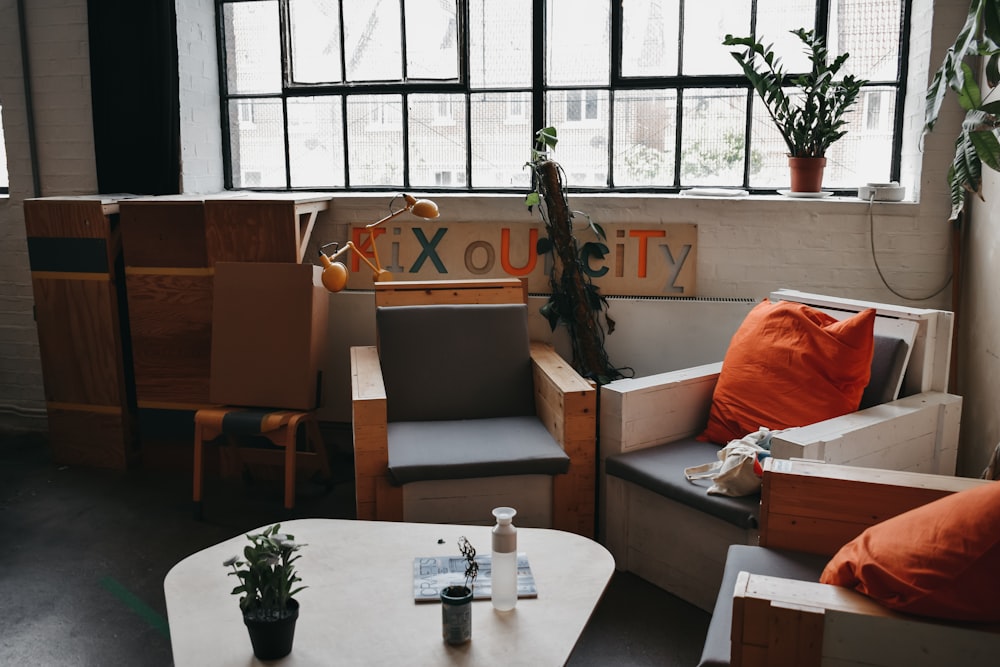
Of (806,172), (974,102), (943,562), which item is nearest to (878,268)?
(806,172)

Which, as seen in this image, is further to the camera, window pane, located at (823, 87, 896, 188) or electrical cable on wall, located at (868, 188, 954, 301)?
window pane, located at (823, 87, 896, 188)

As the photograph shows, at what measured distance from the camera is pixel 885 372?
115 inches

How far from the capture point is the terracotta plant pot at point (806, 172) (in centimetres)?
369

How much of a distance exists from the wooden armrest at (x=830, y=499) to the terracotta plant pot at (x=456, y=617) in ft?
2.65

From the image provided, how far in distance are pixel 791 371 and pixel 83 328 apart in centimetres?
311

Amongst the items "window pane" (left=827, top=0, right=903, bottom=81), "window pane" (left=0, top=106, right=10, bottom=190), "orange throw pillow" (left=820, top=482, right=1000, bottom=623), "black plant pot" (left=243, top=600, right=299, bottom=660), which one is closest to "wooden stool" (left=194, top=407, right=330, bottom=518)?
"black plant pot" (left=243, top=600, right=299, bottom=660)

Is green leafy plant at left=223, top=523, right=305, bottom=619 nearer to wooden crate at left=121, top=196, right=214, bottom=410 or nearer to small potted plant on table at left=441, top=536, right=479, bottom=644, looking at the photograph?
small potted plant on table at left=441, top=536, right=479, bottom=644

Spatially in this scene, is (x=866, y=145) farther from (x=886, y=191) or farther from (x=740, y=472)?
(x=740, y=472)

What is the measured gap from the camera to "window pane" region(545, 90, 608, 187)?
13.3 feet

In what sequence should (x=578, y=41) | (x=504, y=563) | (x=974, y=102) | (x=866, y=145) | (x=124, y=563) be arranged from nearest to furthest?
(x=504, y=563) → (x=974, y=102) → (x=124, y=563) → (x=866, y=145) → (x=578, y=41)

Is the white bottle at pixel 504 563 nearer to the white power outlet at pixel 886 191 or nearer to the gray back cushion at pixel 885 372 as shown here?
the gray back cushion at pixel 885 372

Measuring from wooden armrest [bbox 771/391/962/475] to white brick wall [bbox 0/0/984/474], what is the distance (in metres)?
0.93

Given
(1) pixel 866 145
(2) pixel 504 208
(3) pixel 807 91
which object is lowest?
(2) pixel 504 208

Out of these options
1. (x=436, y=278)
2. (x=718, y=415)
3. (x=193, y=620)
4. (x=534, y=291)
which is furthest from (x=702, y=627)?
(x=436, y=278)
